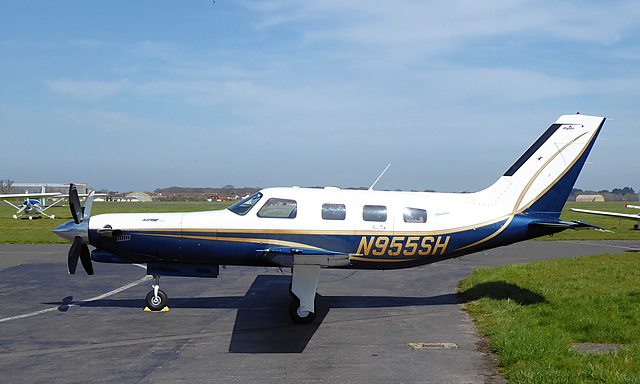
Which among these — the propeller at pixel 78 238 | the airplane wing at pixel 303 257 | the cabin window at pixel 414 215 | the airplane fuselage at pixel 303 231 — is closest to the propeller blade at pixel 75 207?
the propeller at pixel 78 238

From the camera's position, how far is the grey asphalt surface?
727 centimetres

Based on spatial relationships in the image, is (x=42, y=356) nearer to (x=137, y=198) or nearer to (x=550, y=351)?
(x=550, y=351)

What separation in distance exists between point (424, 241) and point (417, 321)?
1.84 meters

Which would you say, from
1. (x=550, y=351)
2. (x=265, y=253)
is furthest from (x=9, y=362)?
(x=550, y=351)

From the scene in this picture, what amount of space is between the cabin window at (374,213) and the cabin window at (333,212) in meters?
0.47

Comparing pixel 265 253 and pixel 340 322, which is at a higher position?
pixel 265 253

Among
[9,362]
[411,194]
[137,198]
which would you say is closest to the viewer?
[9,362]

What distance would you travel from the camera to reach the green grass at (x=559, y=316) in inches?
273

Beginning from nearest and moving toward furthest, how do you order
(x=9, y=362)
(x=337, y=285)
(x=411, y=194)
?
(x=9, y=362) → (x=411, y=194) → (x=337, y=285)

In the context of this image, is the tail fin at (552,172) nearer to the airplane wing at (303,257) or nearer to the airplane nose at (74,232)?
the airplane wing at (303,257)

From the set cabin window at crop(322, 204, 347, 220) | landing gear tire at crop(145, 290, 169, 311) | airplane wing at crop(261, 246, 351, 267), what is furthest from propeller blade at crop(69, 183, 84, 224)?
cabin window at crop(322, 204, 347, 220)

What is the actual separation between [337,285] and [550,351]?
757cm

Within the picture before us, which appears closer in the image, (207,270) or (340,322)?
(340,322)

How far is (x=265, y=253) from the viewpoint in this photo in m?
10.4
